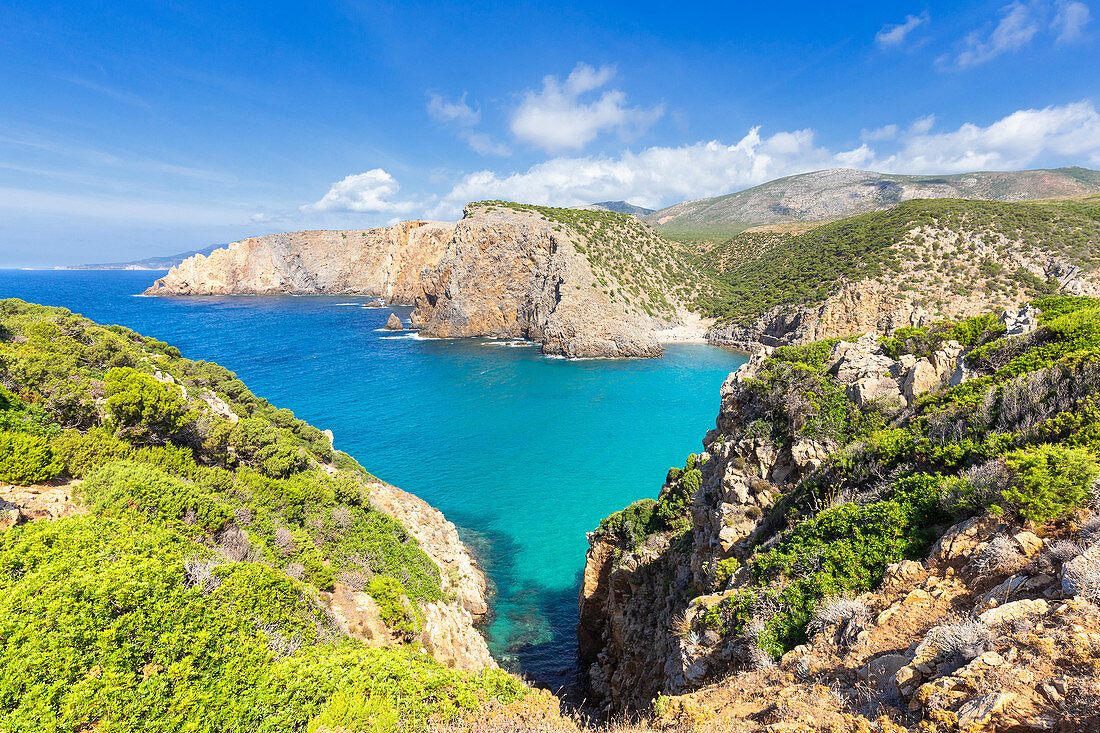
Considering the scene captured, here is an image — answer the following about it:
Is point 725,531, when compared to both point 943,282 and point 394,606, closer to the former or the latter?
point 394,606

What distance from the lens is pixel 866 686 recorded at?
5027 mm

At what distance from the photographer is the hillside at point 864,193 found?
14138 centimetres

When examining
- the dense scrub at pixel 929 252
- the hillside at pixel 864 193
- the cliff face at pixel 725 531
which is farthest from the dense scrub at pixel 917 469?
the hillside at pixel 864 193

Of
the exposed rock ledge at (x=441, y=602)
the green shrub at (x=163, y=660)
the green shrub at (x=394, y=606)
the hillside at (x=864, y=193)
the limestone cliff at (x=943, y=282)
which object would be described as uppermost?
the hillside at (x=864, y=193)

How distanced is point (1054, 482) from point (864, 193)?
21788 centimetres

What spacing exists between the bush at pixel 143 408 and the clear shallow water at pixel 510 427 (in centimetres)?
1406

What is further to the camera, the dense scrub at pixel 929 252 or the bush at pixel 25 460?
the dense scrub at pixel 929 252

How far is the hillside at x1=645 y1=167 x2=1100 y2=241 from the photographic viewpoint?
464 feet

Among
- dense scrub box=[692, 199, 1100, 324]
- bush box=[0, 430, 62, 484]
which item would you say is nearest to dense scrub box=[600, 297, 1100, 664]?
bush box=[0, 430, 62, 484]

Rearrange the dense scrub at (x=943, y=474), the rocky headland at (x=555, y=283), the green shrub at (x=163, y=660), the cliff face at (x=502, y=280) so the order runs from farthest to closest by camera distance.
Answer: the cliff face at (x=502, y=280) < the rocky headland at (x=555, y=283) < the dense scrub at (x=943, y=474) < the green shrub at (x=163, y=660)

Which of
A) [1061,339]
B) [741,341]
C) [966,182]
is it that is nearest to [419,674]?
[1061,339]

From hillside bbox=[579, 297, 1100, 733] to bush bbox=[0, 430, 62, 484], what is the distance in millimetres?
13525

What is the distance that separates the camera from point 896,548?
6992 mm

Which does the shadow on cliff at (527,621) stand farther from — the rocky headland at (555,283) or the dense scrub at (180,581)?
the rocky headland at (555,283)
